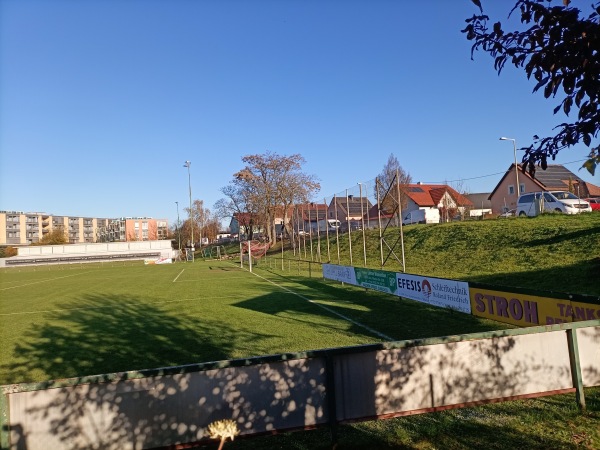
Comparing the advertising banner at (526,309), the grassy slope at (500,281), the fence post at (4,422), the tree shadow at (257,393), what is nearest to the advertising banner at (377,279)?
the grassy slope at (500,281)

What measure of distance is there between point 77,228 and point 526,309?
16535 centimetres

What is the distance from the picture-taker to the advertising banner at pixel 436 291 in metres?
11.2

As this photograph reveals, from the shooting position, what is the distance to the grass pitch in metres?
9.06

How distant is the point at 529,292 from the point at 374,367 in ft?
19.5

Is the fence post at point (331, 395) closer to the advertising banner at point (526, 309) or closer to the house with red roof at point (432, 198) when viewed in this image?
the advertising banner at point (526, 309)

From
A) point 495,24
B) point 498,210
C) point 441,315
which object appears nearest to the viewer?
point 495,24

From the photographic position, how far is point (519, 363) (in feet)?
15.8

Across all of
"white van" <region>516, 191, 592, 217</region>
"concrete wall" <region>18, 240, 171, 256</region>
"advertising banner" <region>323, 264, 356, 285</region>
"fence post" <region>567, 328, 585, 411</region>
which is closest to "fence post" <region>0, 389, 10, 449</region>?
"fence post" <region>567, 328, 585, 411</region>

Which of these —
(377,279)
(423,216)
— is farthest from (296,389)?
(423,216)

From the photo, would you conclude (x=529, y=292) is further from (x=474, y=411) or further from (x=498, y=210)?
(x=498, y=210)

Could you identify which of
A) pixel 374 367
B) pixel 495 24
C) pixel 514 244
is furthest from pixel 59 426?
pixel 514 244

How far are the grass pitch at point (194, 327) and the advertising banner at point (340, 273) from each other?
0.69 m

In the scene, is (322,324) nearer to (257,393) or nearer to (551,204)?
(257,393)

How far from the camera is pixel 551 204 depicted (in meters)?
25.3
